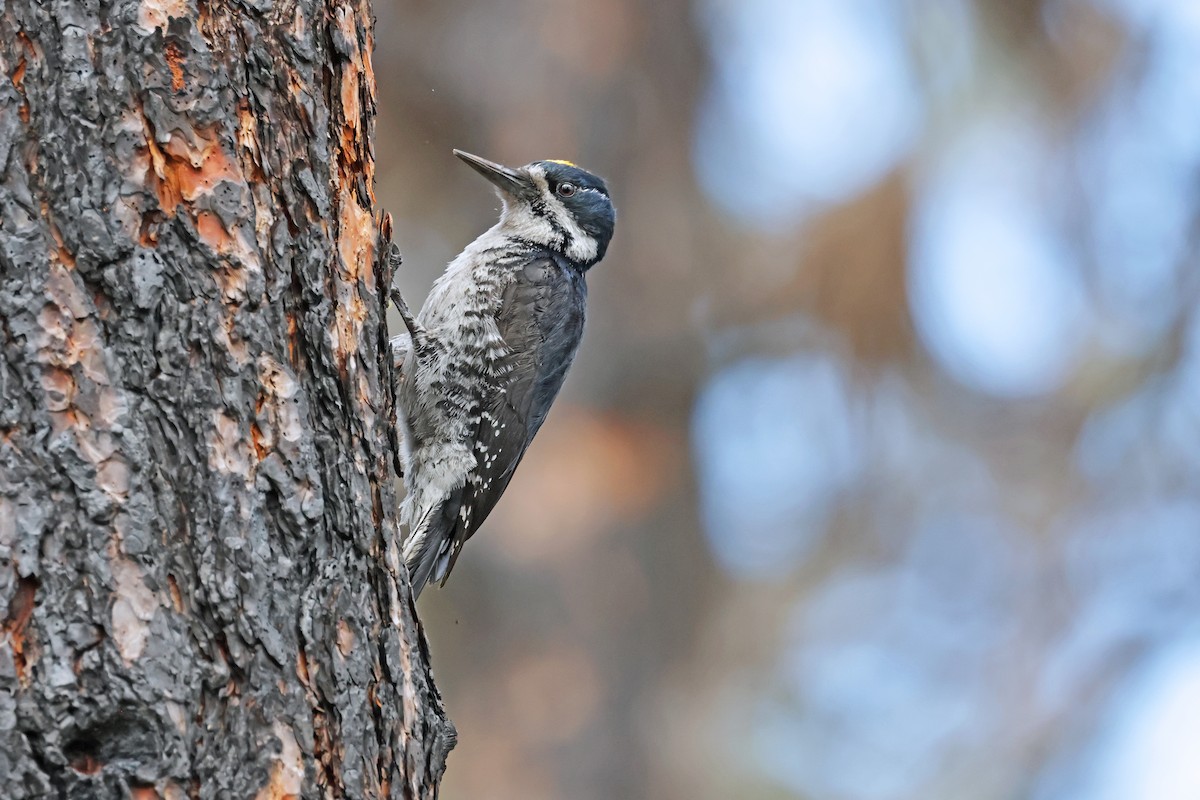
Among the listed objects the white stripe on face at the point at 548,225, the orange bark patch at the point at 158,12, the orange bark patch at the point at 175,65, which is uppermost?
the white stripe on face at the point at 548,225

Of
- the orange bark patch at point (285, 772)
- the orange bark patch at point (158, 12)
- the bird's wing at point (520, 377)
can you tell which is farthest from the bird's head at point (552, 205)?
the orange bark patch at point (285, 772)

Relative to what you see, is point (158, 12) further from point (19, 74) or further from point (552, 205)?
point (552, 205)

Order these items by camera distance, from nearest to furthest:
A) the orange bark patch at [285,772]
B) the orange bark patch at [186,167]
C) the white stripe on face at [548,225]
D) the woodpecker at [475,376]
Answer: the orange bark patch at [285,772] → the orange bark patch at [186,167] → the woodpecker at [475,376] → the white stripe on face at [548,225]

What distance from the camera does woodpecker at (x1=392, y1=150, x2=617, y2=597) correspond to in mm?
3623

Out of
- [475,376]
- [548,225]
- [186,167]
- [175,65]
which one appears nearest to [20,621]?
[186,167]

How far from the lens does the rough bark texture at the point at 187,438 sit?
4.57ft

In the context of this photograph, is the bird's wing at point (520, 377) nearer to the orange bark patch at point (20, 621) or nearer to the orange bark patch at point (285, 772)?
the orange bark patch at point (285, 772)

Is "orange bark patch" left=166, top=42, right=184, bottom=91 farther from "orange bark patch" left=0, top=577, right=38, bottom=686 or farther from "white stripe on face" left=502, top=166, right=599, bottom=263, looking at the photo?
"white stripe on face" left=502, top=166, right=599, bottom=263

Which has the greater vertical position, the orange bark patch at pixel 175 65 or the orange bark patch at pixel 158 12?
the orange bark patch at pixel 158 12

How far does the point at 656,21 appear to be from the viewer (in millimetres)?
5523

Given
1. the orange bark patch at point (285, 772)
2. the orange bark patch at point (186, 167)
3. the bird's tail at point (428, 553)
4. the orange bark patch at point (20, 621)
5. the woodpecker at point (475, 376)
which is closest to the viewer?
the orange bark patch at point (20, 621)

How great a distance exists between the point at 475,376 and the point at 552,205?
75 centimetres

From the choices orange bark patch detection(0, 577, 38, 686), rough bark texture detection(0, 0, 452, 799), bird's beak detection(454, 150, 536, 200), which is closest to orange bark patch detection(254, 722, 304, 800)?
rough bark texture detection(0, 0, 452, 799)

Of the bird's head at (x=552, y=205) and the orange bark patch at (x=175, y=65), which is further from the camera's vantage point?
the bird's head at (x=552, y=205)
